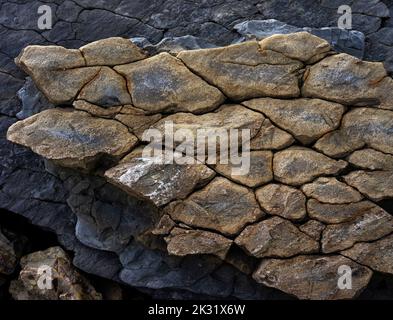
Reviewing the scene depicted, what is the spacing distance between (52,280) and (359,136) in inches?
90.5

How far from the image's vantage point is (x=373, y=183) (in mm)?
3197

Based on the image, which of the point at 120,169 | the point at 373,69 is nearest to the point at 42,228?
the point at 120,169

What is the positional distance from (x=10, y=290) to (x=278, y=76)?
8.07ft

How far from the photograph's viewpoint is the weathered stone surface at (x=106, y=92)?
3.34 meters

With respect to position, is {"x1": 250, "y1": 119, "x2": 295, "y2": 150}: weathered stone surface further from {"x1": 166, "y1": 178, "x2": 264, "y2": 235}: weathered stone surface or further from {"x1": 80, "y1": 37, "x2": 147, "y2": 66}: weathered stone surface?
{"x1": 80, "y1": 37, "x2": 147, "y2": 66}: weathered stone surface

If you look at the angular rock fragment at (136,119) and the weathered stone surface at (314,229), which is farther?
the angular rock fragment at (136,119)

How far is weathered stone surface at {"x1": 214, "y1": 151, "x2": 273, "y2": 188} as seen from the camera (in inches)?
126

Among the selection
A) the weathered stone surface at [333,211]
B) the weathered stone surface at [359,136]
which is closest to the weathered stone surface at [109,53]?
the weathered stone surface at [359,136]

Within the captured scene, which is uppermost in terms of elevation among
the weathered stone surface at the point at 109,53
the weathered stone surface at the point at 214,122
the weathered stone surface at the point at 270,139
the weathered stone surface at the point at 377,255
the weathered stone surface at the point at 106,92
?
the weathered stone surface at the point at 109,53

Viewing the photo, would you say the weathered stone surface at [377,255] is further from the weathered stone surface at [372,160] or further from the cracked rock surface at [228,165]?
the weathered stone surface at [372,160]

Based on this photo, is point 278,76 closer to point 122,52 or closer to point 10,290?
point 122,52

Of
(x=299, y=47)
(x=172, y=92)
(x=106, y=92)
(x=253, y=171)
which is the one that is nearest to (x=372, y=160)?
(x=253, y=171)

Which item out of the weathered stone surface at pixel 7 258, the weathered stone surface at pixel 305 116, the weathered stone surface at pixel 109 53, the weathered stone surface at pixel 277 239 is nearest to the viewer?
the weathered stone surface at pixel 277 239

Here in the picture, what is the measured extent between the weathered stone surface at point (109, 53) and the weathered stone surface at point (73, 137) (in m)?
0.38
